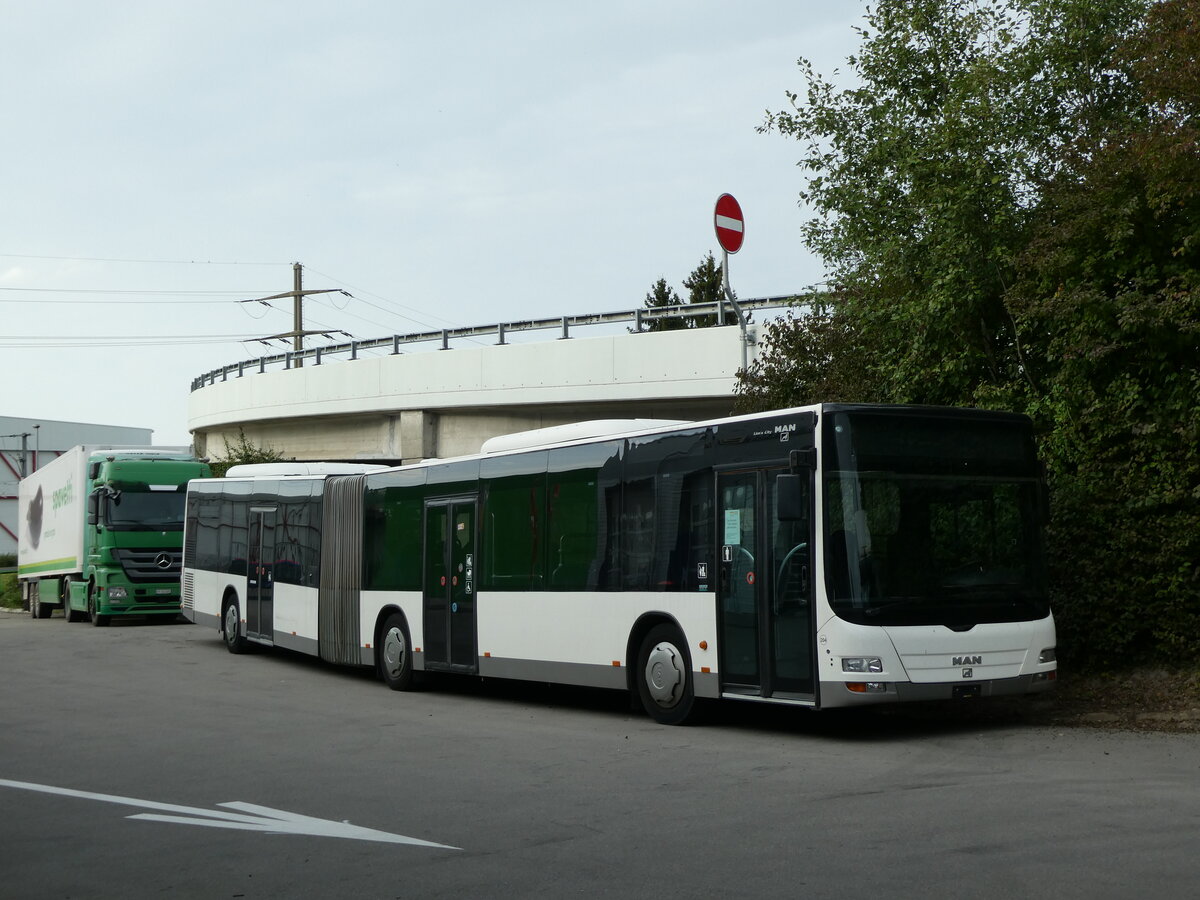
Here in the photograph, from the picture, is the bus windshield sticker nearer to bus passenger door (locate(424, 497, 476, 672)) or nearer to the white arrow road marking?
bus passenger door (locate(424, 497, 476, 672))

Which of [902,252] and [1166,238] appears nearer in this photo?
[1166,238]

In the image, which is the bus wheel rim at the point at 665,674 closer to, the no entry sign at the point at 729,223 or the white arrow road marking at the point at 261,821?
the white arrow road marking at the point at 261,821

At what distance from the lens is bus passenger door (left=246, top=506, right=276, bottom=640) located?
22.0m

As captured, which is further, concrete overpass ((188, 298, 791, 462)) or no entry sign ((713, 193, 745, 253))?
concrete overpass ((188, 298, 791, 462))

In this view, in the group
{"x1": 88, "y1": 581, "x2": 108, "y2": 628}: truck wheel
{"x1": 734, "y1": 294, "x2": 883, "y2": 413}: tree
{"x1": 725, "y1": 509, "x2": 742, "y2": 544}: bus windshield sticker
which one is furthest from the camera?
{"x1": 88, "y1": 581, "x2": 108, "y2": 628}: truck wheel

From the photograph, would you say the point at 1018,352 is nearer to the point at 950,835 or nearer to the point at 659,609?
the point at 659,609

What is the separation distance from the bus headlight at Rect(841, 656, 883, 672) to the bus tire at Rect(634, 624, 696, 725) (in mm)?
1889

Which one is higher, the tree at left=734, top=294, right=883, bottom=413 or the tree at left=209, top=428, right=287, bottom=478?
the tree at left=209, top=428, right=287, bottom=478

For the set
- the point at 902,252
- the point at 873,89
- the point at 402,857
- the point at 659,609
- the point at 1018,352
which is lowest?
the point at 402,857

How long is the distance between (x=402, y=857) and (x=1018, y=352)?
1067cm

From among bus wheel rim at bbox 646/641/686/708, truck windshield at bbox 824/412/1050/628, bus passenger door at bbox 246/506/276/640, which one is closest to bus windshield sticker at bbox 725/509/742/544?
truck windshield at bbox 824/412/1050/628

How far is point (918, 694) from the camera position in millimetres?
11312

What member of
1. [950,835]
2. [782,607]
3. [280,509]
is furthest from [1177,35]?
[280,509]

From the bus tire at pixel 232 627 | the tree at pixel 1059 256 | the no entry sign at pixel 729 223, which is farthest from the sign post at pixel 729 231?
the bus tire at pixel 232 627
